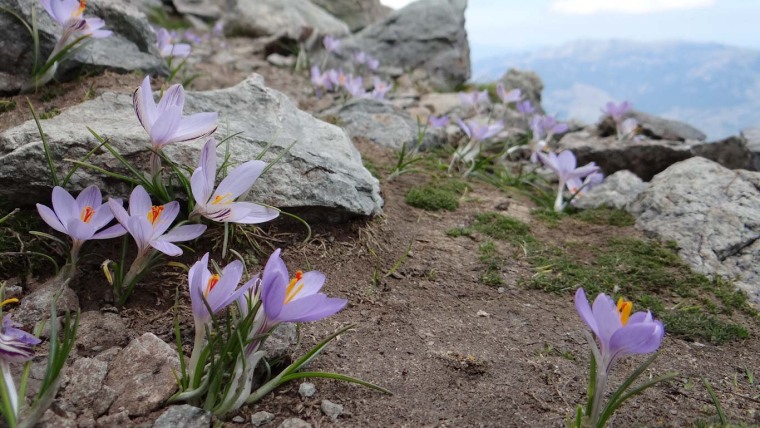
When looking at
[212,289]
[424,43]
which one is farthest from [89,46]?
[424,43]

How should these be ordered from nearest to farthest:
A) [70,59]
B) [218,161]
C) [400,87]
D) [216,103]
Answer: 1. [218,161]
2. [216,103]
3. [70,59]
4. [400,87]

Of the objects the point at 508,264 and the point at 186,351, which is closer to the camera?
the point at 186,351

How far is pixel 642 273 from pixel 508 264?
61 cm

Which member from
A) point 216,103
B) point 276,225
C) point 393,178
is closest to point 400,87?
point 393,178

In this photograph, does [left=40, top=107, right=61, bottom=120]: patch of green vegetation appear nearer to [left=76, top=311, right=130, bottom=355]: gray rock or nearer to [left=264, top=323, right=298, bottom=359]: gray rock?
[left=76, top=311, right=130, bottom=355]: gray rock

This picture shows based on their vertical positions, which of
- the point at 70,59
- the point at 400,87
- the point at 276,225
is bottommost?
the point at 400,87

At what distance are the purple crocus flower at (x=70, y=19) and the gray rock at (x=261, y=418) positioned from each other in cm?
198

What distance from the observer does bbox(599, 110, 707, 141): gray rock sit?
5602 millimetres

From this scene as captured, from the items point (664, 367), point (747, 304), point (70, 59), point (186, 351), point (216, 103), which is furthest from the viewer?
point (70, 59)

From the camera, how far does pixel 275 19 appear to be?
854 cm

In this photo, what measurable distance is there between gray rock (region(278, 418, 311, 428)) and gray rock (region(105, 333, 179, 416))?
0.99ft

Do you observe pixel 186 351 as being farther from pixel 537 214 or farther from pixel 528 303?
pixel 537 214

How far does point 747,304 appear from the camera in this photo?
2488 millimetres

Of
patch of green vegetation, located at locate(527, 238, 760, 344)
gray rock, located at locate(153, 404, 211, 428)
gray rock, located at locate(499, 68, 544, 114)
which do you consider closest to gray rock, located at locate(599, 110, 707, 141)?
gray rock, located at locate(499, 68, 544, 114)
